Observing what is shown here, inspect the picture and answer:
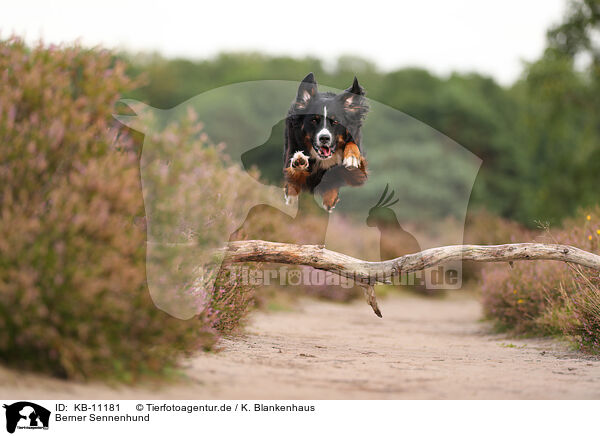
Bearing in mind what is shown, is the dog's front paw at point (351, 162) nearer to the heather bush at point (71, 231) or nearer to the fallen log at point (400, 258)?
the fallen log at point (400, 258)

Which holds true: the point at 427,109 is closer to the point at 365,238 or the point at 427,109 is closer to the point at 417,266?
the point at 365,238

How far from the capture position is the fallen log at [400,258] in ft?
19.6

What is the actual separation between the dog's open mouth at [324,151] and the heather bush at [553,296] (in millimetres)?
2787

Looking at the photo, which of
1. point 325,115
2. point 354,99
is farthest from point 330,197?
point 354,99

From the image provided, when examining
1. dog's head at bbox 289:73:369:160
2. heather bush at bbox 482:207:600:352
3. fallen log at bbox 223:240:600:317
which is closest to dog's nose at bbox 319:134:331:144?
dog's head at bbox 289:73:369:160

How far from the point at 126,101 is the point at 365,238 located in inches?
523

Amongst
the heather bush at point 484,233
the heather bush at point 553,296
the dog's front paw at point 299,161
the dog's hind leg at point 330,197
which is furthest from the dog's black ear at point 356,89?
the heather bush at point 484,233

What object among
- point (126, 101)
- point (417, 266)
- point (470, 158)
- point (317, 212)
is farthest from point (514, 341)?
point (470, 158)

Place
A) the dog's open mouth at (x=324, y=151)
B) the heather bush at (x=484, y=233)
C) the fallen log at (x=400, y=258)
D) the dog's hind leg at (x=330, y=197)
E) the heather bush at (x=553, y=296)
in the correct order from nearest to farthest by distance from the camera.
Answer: the fallen log at (x=400, y=258), the heather bush at (x=553, y=296), the dog's open mouth at (x=324, y=151), the dog's hind leg at (x=330, y=197), the heather bush at (x=484, y=233)

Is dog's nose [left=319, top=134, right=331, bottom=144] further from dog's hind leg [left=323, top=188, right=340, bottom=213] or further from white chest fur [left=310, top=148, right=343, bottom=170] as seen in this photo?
dog's hind leg [left=323, top=188, right=340, bottom=213]

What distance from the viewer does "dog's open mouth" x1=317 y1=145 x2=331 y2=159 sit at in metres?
7.13

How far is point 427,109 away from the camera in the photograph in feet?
107

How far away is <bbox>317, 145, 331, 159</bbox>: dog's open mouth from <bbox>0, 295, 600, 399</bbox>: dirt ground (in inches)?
93.9
